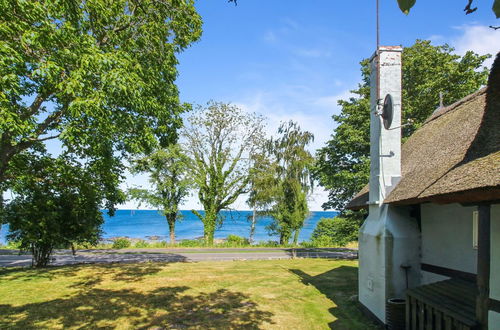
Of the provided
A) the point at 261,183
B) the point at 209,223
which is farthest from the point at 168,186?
the point at 261,183

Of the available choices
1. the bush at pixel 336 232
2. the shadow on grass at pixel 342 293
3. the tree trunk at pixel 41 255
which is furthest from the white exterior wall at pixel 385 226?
the tree trunk at pixel 41 255

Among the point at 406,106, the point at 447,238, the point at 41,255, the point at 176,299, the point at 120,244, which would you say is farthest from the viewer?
the point at 120,244

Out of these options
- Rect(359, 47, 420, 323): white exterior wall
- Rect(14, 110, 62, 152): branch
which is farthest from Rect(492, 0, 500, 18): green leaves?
Rect(14, 110, 62, 152): branch

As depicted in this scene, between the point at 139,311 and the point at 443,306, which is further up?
the point at 443,306

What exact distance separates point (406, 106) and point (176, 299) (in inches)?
Answer: 717

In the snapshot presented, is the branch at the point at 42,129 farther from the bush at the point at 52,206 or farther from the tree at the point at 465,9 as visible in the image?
the tree at the point at 465,9

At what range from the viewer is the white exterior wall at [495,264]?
565 centimetres

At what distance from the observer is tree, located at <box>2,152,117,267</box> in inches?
527

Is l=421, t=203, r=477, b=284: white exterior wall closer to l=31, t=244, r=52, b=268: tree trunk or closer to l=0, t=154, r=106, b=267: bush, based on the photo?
l=0, t=154, r=106, b=267: bush

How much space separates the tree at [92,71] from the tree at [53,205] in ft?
3.03

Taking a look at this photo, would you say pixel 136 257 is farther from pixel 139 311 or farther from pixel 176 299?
pixel 139 311

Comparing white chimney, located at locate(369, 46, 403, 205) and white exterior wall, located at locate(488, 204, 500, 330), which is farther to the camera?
white chimney, located at locate(369, 46, 403, 205)

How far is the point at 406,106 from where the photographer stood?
67.4ft

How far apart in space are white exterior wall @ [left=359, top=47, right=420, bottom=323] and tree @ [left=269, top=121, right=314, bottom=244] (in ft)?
77.5
